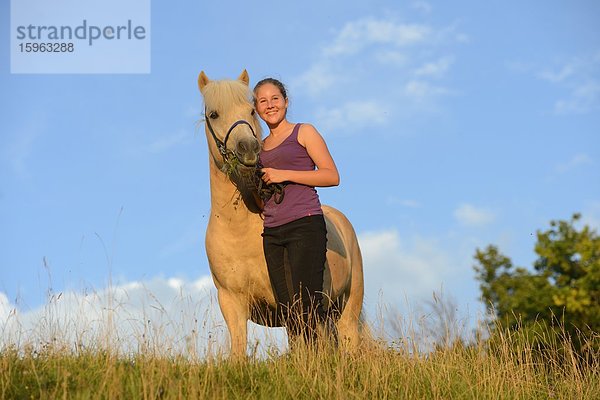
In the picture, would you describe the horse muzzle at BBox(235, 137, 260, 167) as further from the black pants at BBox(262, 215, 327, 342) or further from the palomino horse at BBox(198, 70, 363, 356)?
the black pants at BBox(262, 215, 327, 342)

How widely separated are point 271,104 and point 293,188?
80 centimetres

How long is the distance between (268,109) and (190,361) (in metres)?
2.27

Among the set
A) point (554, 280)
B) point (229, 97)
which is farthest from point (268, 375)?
point (554, 280)

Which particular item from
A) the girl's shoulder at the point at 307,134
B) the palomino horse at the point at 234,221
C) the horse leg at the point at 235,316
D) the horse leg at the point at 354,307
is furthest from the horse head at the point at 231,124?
the horse leg at the point at 354,307

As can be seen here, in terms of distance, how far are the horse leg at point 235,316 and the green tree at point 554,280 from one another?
23795 mm

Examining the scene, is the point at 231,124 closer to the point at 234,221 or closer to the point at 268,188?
the point at 268,188

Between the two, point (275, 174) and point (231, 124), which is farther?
point (231, 124)

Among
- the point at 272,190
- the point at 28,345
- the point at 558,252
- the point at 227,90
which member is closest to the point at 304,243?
the point at 272,190

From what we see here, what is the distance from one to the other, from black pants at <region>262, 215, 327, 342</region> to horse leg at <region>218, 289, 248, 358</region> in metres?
0.53

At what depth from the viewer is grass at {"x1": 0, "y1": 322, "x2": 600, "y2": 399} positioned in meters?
4.99

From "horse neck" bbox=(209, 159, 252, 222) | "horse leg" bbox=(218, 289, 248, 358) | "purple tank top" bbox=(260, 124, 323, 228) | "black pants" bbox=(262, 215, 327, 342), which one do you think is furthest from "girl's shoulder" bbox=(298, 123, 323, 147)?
"horse leg" bbox=(218, 289, 248, 358)

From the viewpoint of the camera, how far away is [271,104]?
6.42 m

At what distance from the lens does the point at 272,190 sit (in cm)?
631

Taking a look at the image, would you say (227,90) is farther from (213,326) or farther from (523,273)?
Answer: (523,273)
